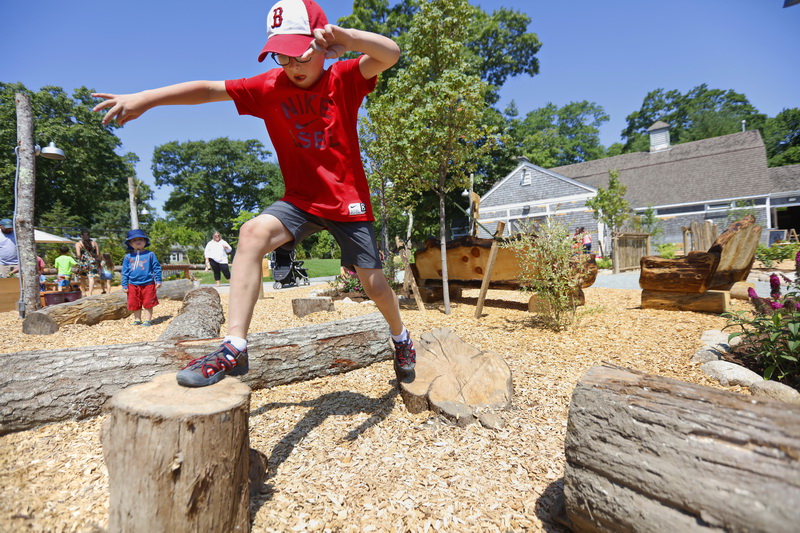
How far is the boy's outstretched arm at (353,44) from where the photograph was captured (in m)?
1.68

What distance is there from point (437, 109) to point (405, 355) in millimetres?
4112

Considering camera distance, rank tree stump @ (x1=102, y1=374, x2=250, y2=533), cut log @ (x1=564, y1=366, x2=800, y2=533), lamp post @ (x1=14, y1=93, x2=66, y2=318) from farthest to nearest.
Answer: lamp post @ (x1=14, y1=93, x2=66, y2=318) < tree stump @ (x1=102, y1=374, x2=250, y2=533) < cut log @ (x1=564, y1=366, x2=800, y2=533)

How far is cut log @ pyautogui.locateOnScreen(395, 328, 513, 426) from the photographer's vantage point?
7.80ft

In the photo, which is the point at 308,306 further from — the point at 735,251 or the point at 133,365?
the point at 735,251

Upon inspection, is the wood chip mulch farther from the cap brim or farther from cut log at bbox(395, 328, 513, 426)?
the cap brim

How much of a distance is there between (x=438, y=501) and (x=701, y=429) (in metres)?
1.03

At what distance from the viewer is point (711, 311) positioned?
4867 millimetres

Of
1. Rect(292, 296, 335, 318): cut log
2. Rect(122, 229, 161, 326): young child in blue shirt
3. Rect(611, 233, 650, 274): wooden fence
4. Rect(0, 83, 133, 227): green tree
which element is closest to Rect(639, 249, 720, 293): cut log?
Rect(292, 296, 335, 318): cut log

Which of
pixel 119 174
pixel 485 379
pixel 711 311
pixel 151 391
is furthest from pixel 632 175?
pixel 119 174

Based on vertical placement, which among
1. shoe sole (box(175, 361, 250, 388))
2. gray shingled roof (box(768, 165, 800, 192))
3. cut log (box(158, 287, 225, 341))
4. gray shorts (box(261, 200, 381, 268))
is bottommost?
cut log (box(158, 287, 225, 341))

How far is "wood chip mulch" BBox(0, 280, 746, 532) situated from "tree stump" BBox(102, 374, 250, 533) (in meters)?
0.29

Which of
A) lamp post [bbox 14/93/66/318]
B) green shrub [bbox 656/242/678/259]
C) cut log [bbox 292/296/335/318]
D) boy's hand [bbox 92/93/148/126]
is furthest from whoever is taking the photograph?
green shrub [bbox 656/242/678/259]

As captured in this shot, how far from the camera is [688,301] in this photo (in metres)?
5.00

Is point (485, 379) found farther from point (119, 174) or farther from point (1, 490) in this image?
point (119, 174)
